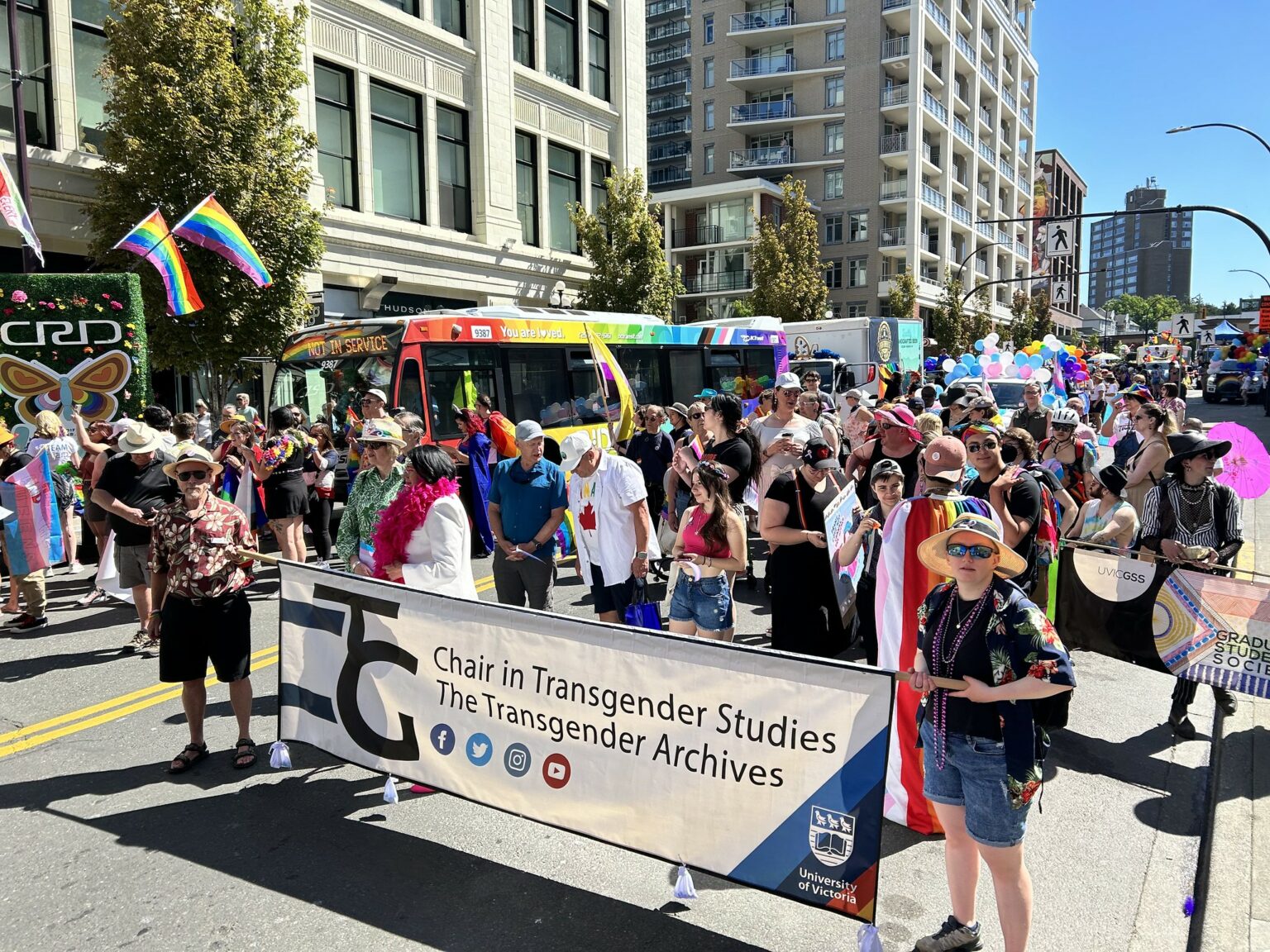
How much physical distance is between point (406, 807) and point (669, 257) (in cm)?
5542

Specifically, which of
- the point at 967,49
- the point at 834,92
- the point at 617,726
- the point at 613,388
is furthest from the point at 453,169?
the point at 967,49

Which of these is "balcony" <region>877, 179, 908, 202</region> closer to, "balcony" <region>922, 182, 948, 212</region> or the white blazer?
"balcony" <region>922, 182, 948, 212</region>

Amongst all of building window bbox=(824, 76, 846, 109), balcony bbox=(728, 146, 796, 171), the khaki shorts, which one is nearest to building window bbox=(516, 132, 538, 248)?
the khaki shorts

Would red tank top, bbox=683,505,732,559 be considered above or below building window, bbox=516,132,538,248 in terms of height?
below

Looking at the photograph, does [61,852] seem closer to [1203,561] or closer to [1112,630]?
[1112,630]

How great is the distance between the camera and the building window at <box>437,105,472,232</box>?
2303 cm

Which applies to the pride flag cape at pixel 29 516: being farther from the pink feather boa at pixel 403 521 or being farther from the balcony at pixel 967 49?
the balcony at pixel 967 49

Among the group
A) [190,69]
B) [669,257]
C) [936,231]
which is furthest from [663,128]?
[190,69]

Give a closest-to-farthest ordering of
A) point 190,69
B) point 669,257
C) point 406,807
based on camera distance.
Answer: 1. point 406,807
2. point 190,69
3. point 669,257

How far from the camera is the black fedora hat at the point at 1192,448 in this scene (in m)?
5.69

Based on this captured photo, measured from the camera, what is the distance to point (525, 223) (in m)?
25.7

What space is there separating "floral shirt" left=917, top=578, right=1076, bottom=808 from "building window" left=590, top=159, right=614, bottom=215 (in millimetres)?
26115

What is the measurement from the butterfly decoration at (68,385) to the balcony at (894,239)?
48.8 metres

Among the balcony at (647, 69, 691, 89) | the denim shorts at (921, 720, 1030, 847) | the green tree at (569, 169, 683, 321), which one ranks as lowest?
the denim shorts at (921, 720, 1030, 847)
